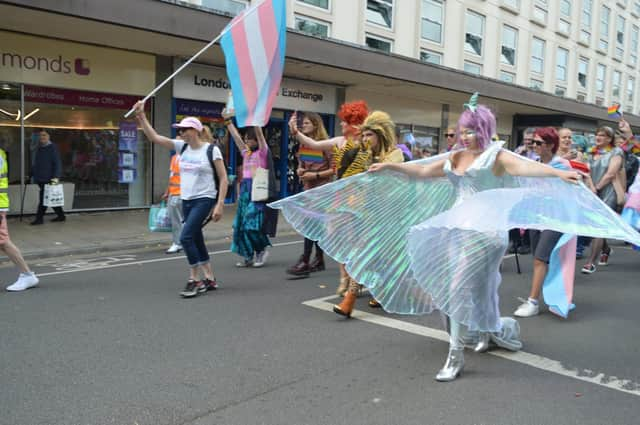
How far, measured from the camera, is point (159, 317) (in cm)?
517

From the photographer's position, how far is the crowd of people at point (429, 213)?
150 inches

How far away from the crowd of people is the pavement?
2.78 meters

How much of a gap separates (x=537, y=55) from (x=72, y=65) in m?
23.2

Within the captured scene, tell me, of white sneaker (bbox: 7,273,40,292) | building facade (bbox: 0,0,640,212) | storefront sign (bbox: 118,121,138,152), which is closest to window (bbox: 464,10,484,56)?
building facade (bbox: 0,0,640,212)

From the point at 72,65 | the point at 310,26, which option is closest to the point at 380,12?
the point at 310,26

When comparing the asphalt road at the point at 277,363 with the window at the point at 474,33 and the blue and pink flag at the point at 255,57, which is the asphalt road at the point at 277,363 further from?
the window at the point at 474,33

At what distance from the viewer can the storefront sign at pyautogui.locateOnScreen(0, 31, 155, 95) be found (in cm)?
1144

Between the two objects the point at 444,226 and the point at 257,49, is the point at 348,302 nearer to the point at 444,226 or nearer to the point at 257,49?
the point at 444,226

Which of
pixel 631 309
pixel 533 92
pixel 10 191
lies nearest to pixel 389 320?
pixel 631 309

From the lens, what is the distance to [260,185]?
289 inches

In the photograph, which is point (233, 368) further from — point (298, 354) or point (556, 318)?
point (556, 318)

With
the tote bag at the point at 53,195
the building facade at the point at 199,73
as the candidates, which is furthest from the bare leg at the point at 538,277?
the tote bag at the point at 53,195

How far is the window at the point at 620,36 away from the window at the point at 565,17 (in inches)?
305

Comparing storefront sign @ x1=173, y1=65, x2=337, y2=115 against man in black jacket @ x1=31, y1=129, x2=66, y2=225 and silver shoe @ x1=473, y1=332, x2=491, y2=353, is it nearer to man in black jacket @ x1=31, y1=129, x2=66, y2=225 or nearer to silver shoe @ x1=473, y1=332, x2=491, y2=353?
man in black jacket @ x1=31, y1=129, x2=66, y2=225
